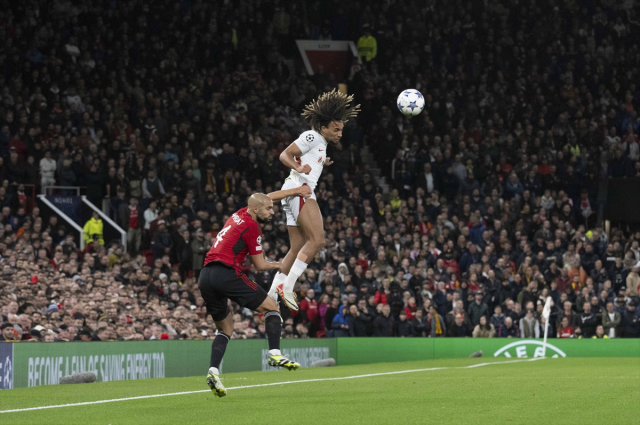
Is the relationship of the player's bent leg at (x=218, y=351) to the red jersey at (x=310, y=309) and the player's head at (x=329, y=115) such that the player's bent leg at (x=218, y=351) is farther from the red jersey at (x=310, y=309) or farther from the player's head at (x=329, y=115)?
the red jersey at (x=310, y=309)

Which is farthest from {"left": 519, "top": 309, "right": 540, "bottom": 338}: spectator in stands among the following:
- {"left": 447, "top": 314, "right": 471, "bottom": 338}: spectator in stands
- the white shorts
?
the white shorts

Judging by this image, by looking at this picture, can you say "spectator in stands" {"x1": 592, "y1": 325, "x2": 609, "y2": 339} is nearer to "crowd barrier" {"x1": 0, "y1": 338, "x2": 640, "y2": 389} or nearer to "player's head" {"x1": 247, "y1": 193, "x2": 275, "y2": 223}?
"crowd barrier" {"x1": 0, "y1": 338, "x2": 640, "y2": 389}

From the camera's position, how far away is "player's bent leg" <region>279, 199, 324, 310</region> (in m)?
12.0

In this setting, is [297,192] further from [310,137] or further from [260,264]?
[260,264]

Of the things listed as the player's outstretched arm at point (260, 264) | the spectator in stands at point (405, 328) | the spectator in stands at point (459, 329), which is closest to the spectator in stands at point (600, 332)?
the spectator in stands at point (459, 329)

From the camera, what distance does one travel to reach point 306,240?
1230 centimetres

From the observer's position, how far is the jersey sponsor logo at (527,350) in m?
23.7

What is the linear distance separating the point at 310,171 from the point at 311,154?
0.21 meters

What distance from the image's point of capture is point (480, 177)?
30.1 metres

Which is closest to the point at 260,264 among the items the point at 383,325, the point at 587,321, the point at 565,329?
the point at 383,325

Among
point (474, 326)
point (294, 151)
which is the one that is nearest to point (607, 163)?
point (474, 326)

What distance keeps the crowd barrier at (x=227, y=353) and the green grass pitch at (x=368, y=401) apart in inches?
89.4

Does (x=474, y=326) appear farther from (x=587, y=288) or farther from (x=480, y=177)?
(x=480, y=177)

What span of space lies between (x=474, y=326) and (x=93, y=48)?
1371 centimetres
